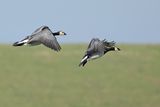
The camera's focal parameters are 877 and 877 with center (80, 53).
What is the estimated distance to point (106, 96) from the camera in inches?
2586

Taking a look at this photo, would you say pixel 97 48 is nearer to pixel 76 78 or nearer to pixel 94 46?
pixel 94 46

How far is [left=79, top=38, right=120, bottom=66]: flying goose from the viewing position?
2225cm

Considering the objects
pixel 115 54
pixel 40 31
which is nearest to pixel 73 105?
pixel 115 54

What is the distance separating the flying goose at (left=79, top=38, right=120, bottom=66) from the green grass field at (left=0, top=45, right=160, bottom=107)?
40.0m

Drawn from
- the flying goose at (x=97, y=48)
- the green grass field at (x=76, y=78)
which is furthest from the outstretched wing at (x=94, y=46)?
the green grass field at (x=76, y=78)

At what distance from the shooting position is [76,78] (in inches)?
2719

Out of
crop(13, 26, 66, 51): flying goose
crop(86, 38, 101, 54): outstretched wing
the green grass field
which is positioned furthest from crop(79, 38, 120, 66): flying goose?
the green grass field

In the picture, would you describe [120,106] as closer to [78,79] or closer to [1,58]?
[78,79]

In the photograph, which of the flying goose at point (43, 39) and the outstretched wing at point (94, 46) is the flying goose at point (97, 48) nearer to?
the outstretched wing at point (94, 46)

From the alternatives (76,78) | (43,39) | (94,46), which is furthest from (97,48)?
(76,78)

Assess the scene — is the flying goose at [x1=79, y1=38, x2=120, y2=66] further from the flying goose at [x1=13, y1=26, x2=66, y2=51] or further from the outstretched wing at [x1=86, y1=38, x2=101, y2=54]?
the flying goose at [x1=13, y1=26, x2=66, y2=51]

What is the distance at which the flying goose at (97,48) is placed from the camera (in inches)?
876

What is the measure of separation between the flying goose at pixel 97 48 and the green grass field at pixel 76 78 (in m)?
40.0

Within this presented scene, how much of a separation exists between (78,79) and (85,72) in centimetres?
147
